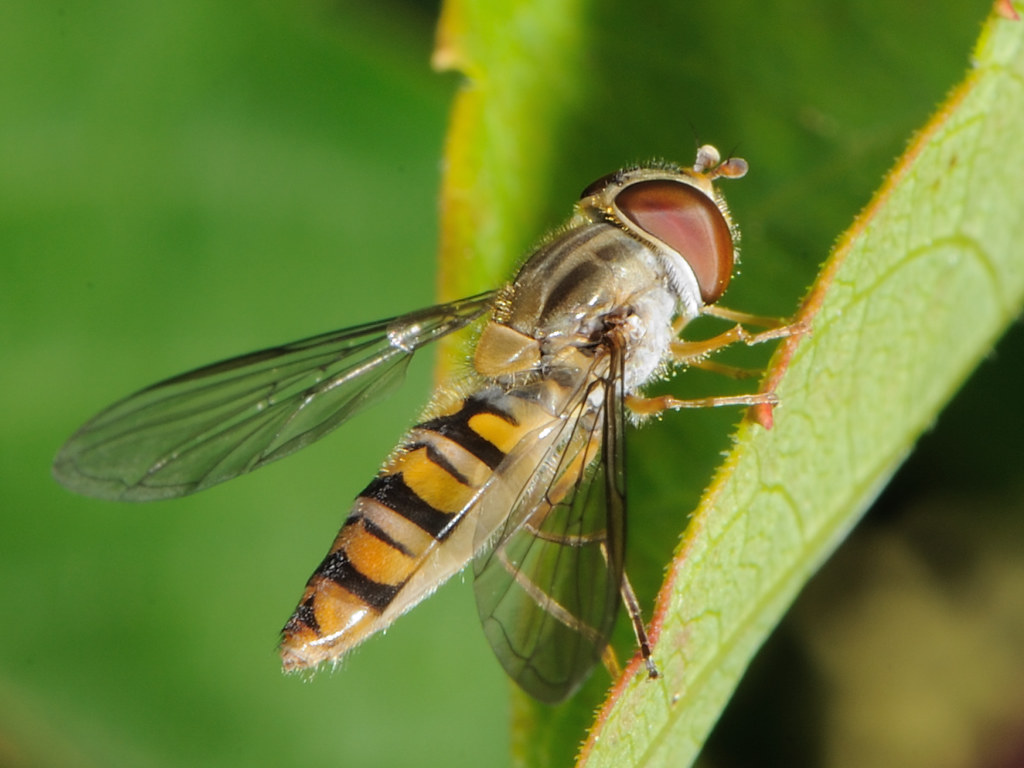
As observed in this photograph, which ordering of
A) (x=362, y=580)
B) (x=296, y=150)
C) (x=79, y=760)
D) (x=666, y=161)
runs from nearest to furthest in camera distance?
(x=362, y=580), (x=666, y=161), (x=79, y=760), (x=296, y=150)

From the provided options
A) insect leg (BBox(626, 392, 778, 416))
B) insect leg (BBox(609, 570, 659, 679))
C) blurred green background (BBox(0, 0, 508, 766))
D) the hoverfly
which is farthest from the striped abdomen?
blurred green background (BBox(0, 0, 508, 766))

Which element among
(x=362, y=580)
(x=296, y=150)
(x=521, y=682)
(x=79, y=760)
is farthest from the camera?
(x=296, y=150)

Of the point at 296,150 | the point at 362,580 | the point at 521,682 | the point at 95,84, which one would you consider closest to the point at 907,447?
the point at 521,682

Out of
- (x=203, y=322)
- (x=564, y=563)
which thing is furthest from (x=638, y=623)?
(x=203, y=322)

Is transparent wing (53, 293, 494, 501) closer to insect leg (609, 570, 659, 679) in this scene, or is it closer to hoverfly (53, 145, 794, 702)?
hoverfly (53, 145, 794, 702)

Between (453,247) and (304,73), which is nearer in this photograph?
(453,247)

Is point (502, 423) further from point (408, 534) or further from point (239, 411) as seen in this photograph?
point (239, 411)

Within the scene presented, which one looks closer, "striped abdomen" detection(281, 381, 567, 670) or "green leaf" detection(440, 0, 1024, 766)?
"green leaf" detection(440, 0, 1024, 766)

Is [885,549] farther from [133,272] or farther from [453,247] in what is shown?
[133,272]
